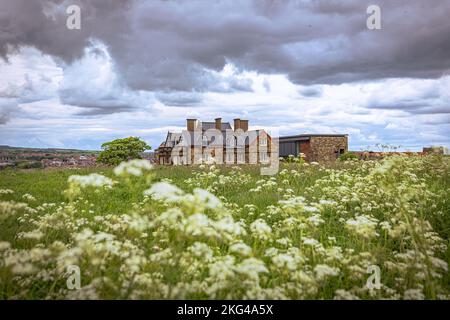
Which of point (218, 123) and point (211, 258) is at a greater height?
point (218, 123)

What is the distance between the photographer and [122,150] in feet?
96.2

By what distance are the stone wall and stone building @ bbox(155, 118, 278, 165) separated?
5064mm

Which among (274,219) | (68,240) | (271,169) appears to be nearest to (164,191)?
(68,240)

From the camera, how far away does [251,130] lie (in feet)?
144

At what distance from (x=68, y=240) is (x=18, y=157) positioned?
4603 mm

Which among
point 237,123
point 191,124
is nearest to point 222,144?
point 237,123

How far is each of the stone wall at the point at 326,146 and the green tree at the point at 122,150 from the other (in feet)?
65.2

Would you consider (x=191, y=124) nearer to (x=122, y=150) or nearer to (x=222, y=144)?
(x=222, y=144)

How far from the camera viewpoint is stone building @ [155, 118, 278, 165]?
42125 millimetres

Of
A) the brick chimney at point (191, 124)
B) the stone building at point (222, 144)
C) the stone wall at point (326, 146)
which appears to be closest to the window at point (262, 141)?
the stone building at point (222, 144)

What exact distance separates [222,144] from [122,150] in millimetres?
15649

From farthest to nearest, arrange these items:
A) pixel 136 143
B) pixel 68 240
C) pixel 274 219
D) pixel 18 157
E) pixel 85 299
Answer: pixel 136 143, pixel 18 157, pixel 274 219, pixel 68 240, pixel 85 299

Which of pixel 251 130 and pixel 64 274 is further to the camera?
pixel 251 130
